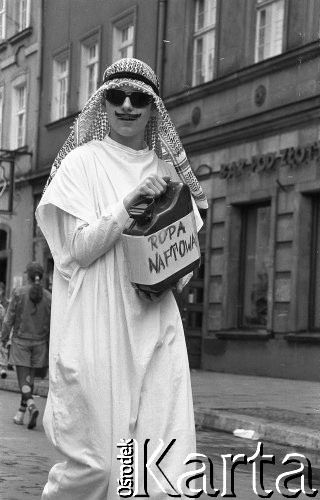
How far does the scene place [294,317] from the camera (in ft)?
65.8

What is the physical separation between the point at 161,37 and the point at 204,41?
146cm

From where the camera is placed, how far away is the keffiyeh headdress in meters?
4.63

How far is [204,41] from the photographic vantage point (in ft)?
78.1

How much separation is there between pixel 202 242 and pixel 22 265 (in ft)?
32.0

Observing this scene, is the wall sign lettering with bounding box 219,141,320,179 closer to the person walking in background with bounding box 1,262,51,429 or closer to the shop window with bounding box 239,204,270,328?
the shop window with bounding box 239,204,270,328

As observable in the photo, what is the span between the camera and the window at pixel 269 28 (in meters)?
21.2

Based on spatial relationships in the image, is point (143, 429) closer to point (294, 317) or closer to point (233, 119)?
point (294, 317)

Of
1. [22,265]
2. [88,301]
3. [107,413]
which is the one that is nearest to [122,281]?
[88,301]

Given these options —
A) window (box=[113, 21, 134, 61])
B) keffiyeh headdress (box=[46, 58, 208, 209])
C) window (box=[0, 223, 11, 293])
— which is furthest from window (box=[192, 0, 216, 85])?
keffiyeh headdress (box=[46, 58, 208, 209])

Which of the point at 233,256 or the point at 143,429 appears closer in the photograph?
the point at 143,429

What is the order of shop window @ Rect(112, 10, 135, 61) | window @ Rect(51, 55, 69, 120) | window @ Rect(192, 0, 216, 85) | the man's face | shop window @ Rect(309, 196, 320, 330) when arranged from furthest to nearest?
window @ Rect(51, 55, 69, 120) → shop window @ Rect(112, 10, 135, 61) → window @ Rect(192, 0, 216, 85) → shop window @ Rect(309, 196, 320, 330) → the man's face

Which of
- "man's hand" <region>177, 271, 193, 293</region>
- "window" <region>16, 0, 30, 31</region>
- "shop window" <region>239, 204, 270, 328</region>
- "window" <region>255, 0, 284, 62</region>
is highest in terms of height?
"window" <region>16, 0, 30, 31</region>

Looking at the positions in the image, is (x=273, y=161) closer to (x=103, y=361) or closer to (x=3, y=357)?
(x=3, y=357)

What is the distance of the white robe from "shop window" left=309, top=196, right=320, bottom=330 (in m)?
15.8
